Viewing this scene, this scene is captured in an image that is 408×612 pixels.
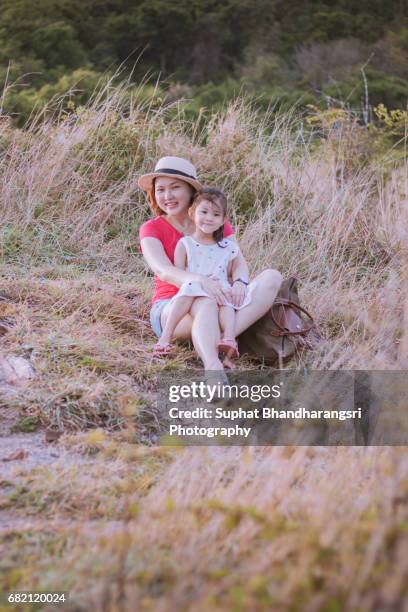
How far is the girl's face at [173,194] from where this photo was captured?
4441mm

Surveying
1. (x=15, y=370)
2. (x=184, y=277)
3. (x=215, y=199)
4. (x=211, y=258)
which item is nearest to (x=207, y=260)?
(x=211, y=258)

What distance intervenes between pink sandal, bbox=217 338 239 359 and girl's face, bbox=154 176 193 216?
0.83 meters

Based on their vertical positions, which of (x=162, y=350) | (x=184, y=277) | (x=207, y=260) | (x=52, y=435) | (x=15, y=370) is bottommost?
(x=52, y=435)

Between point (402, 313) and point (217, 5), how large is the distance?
754 inches

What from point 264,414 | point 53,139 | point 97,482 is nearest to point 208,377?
point 264,414

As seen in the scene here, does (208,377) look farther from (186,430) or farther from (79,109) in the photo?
(79,109)

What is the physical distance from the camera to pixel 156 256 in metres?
4.34

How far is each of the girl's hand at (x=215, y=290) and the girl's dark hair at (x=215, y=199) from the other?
11.3 inches

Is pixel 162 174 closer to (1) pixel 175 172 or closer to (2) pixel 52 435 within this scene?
(1) pixel 175 172

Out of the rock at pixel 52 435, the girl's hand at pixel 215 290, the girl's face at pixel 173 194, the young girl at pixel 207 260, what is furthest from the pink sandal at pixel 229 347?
the rock at pixel 52 435

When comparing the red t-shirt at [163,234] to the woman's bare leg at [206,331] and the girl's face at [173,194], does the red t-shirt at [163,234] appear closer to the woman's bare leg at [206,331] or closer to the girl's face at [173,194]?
the girl's face at [173,194]

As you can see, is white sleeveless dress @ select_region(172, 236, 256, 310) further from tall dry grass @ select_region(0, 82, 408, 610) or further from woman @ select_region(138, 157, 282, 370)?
tall dry grass @ select_region(0, 82, 408, 610)

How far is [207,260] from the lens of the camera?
429cm

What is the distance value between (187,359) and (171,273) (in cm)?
44
